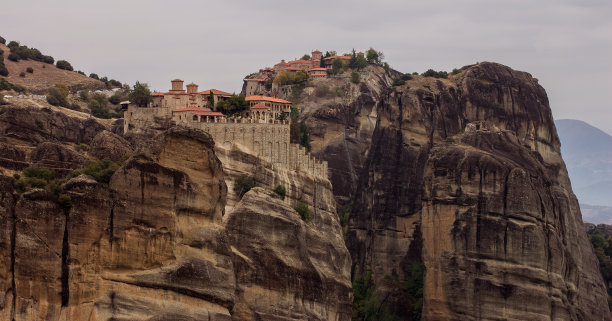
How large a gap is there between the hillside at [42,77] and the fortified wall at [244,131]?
23.0 metres

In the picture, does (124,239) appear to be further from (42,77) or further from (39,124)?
(42,77)

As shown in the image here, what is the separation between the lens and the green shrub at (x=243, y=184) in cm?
9419

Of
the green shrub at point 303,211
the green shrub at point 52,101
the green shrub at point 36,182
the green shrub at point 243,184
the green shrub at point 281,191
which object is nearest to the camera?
the green shrub at point 36,182

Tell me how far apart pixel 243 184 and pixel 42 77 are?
42.7 meters

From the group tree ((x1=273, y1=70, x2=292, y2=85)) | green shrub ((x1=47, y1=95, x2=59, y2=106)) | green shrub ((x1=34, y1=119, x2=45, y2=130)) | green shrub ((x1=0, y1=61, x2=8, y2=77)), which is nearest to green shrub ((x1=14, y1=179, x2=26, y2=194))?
green shrub ((x1=34, y1=119, x2=45, y2=130))

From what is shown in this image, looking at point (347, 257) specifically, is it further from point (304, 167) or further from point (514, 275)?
point (514, 275)

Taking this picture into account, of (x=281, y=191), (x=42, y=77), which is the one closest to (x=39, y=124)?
(x=281, y=191)

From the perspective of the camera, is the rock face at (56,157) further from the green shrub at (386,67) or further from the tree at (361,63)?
the green shrub at (386,67)

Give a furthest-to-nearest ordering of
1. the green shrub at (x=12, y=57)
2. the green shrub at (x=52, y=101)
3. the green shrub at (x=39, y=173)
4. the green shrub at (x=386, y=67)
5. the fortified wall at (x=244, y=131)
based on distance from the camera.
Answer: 1. the green shrub at (x=386, y=67)
2. the green shrub at (x=12, y=57)
3. the green shrub at (x=52, y=101)
4. the fortified wall at (x=244, y=131)
5. the green shrub at (x=39, y=173)

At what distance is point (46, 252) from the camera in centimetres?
6675

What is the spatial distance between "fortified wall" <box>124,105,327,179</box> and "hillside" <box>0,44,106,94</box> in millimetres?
22975

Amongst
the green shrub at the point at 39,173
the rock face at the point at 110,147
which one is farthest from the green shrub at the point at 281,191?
the green shrub at the point at 39,173

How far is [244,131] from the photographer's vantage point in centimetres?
9906

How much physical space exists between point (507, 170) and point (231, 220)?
1459 inches
